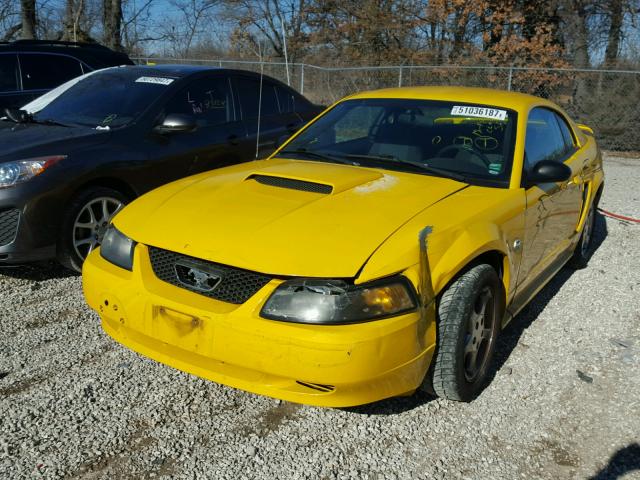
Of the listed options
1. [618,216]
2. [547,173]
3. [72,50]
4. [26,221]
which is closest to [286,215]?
[547,173]

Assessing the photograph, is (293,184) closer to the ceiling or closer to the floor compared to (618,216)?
closer to the ceiling

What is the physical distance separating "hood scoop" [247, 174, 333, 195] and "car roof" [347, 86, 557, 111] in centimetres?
123

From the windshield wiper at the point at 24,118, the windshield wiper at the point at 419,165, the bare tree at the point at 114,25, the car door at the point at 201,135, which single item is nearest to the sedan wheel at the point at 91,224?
the car door at the point at 201,135

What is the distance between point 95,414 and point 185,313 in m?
0.77

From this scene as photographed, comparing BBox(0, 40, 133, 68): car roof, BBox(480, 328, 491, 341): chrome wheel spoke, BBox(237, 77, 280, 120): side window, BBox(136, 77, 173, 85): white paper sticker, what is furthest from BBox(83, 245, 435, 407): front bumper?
BBox(0, 40, 133, 68): car roof

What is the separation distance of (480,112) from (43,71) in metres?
6.03

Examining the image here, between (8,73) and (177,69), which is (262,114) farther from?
(8,73)

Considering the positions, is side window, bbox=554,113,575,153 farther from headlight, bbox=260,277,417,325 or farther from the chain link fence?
the chain link fence

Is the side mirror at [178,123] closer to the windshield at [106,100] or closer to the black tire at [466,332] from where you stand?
the windshield at [106,100]

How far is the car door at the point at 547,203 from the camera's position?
138 inches

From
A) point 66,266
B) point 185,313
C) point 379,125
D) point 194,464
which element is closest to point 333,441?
point 194,464

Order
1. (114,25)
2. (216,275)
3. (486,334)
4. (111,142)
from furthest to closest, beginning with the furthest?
(114,25) < (111,142) < (486,334) < (216,275)

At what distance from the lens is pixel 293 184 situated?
130 inches

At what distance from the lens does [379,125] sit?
13.2 feet
